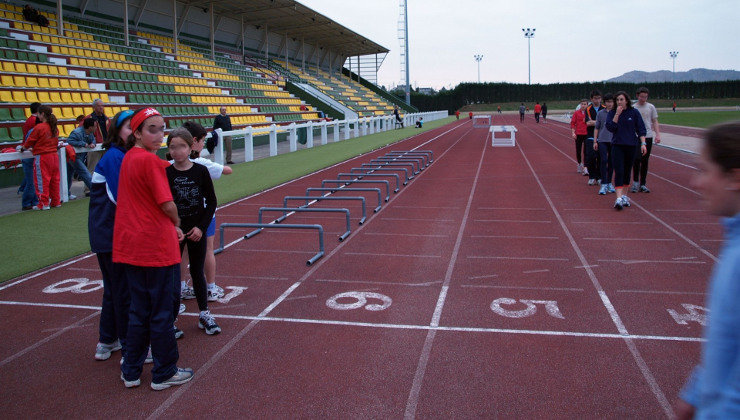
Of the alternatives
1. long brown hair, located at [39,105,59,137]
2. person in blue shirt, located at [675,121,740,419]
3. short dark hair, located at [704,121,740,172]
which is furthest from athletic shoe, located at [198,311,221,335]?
long brown hair, located at [39,105,59,137]

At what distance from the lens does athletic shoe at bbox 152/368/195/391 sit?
425cm

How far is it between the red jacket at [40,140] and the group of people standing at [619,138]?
33.4 ft

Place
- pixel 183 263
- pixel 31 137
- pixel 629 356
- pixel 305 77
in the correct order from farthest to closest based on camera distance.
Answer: pixel 305 77
pixel 31 137
pixel 183 263
pixel 629 356

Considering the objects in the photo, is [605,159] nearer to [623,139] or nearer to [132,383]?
[623,139]

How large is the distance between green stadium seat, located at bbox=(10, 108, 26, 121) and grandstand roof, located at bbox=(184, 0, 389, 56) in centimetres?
1993

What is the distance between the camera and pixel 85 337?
527cm

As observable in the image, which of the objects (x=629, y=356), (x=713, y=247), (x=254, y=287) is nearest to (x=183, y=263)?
(x=254, y=287)

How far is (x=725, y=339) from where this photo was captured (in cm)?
181

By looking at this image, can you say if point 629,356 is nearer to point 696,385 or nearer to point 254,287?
point 696,385

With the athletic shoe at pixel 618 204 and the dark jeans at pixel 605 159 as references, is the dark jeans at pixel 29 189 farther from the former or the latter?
the dark jeans at pixel 605 159

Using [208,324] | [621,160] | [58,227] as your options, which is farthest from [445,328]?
[58,227]

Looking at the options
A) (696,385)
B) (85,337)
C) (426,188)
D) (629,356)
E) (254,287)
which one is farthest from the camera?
(426,188)

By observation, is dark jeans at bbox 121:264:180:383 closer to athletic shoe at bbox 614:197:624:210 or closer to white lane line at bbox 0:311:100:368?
white lane line at bbox 0:311:100:368

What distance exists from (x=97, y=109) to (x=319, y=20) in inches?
1373
